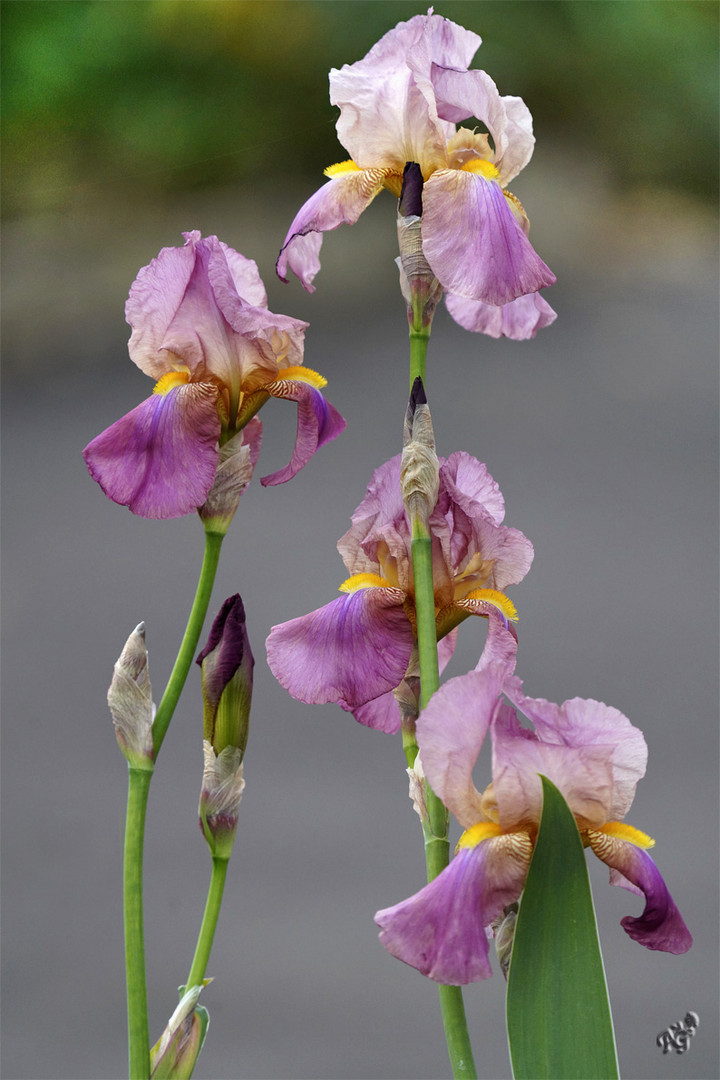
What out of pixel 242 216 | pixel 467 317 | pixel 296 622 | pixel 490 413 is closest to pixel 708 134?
pixel 490 413

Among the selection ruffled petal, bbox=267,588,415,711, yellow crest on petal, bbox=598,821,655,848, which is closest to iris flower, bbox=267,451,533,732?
ruffled petal, bbox=267,588,415,711

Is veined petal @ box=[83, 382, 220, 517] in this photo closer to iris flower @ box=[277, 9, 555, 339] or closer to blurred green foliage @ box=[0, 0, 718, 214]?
iris flower @ box=[277, 9, 555, 339]

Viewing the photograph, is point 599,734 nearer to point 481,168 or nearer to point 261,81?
point 481,168

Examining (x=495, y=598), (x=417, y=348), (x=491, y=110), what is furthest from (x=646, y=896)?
(x=491, y=110)

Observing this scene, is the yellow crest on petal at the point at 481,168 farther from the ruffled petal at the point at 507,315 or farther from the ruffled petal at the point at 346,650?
the ruffled petal at the point at 346,650

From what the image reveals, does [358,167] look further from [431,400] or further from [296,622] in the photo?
[431,400]

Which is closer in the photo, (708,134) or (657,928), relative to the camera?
(657,928)

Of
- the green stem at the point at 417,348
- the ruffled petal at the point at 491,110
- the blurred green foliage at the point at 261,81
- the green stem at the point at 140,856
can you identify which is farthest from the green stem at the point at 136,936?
the blurred green foliage at the point at 261,81
